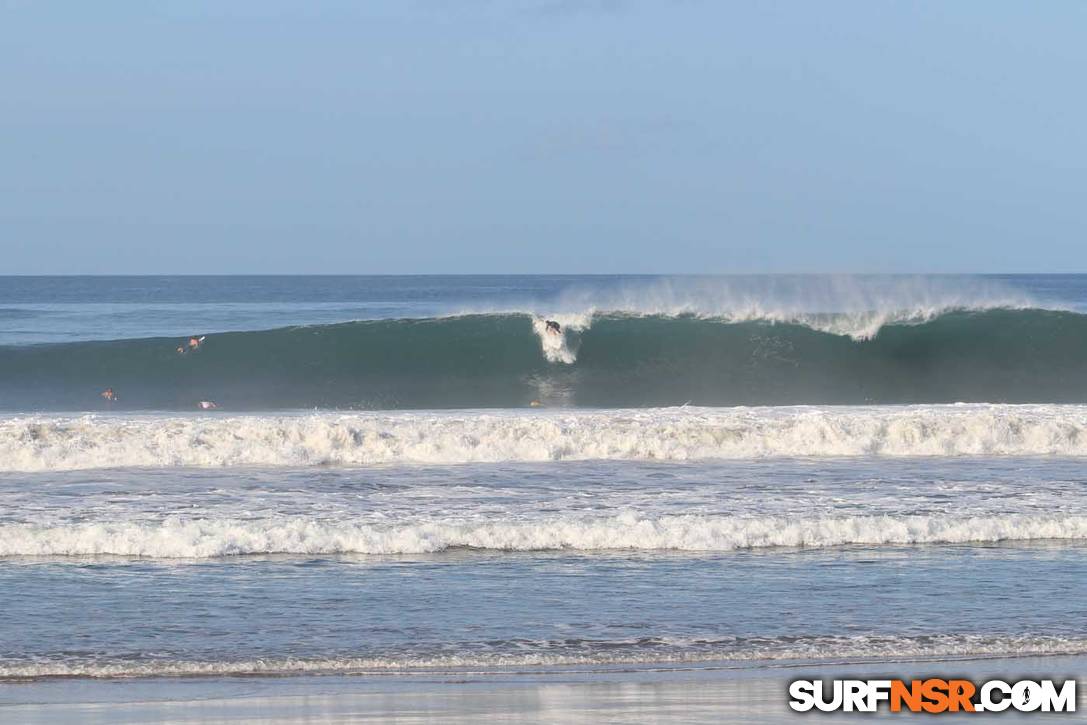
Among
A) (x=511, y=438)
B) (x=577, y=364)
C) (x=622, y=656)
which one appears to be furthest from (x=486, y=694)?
(x=577, y=364)

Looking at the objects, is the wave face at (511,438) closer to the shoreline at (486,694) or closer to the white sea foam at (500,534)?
the white sea foam at (500,534)

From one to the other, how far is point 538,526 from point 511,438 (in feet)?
12.3

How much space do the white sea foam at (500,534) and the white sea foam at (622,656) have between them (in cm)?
202

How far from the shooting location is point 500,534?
8.04 metres

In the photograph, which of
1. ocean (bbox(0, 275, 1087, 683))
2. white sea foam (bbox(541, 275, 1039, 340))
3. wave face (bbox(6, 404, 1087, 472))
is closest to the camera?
ocean (bbox(0, 275, 1087, 683))

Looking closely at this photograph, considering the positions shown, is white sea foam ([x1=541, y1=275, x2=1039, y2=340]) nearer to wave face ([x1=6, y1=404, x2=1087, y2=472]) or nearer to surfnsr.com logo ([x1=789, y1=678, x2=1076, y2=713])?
wave face ([x1=6, y1=404, x2=1087, y2=472])

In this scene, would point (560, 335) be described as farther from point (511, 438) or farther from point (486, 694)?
point (486, 694)

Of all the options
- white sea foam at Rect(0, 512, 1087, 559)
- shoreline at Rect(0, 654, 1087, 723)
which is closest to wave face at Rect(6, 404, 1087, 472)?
white sea foam at Rect(0, 512, 1087, 559)

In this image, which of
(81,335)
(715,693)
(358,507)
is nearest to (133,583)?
(358,507)

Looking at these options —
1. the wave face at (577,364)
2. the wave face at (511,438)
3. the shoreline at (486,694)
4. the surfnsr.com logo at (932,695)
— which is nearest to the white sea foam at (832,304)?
the wave face at (577,364)

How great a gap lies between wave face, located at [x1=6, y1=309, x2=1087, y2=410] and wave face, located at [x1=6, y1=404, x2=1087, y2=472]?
205 inches

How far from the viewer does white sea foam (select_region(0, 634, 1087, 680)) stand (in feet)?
18.2

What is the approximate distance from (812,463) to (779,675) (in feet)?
19.7

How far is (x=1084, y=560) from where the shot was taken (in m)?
7.59
